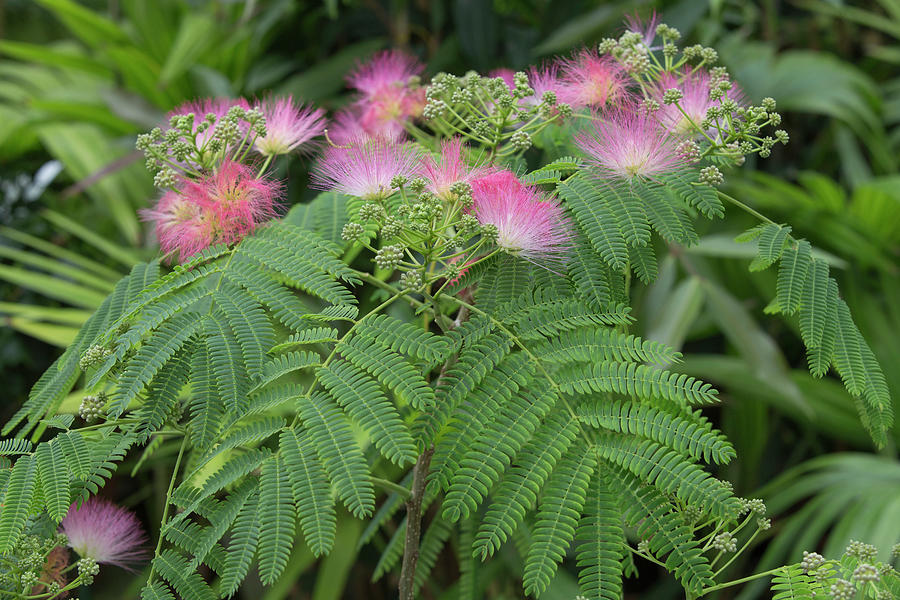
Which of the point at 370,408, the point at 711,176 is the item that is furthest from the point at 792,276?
the point at 370,408

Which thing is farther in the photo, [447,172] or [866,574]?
[447,172]

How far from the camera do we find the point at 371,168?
0.89 m

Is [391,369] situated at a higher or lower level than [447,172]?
lower

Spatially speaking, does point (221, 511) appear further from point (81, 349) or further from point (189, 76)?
point (189, 76)

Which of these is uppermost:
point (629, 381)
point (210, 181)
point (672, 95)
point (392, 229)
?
point (672, 95)

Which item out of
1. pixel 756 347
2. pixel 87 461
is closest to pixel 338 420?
pixel 87 461

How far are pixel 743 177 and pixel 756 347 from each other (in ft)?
2.80

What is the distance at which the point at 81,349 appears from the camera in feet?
2.99

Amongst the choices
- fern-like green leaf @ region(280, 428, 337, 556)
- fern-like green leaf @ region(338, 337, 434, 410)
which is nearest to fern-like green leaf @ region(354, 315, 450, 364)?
fern-like green leaf @ region(338, 337, 434, 410)

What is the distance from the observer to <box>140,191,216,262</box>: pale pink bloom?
938 millimetres

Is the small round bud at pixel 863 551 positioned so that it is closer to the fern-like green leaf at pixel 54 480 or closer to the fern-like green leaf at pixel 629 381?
the fern-like green leaf at pixel 629 381

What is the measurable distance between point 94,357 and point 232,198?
0.78ft

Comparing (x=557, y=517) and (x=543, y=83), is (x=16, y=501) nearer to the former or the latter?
(x=557, y=517)

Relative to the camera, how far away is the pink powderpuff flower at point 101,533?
0.90m
